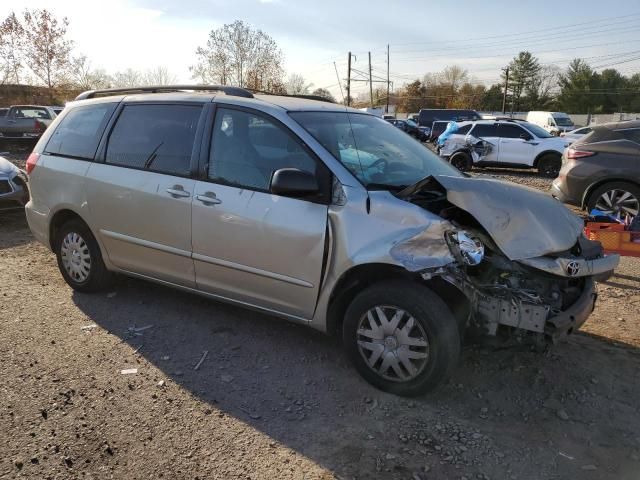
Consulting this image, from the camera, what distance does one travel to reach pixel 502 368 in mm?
3629

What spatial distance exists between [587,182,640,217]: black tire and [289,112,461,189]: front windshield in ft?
14.5

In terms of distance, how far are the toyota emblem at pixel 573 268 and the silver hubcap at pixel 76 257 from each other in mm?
3891

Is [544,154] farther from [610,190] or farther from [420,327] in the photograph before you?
[420,327]

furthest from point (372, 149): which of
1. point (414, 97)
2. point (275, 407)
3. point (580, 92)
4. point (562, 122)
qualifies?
point (414, 97)

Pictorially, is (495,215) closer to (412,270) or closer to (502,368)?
(412,270)

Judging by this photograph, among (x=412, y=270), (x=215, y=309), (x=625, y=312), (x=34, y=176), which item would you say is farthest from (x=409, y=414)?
(x=34, y=176)

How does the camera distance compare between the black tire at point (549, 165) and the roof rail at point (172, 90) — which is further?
the black tire at point (549, 165)

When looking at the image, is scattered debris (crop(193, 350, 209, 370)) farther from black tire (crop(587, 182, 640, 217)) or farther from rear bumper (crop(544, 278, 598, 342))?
black tire (crop(587, 182, 640, 217))

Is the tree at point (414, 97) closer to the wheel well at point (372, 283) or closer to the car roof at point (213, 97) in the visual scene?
the car roof at point (213, 97)

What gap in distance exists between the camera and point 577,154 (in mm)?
7859

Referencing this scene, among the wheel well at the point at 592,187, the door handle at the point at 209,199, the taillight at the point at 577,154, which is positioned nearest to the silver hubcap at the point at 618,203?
the wheel well at the point at 592,187

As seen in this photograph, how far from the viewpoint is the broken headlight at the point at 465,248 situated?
9.99ft

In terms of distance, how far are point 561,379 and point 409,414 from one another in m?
1.15

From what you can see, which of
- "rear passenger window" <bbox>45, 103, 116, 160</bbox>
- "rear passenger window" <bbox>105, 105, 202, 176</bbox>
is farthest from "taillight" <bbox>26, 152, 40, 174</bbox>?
"rear passenger window" <bbox>105, 105, 202, 176</bbox>
